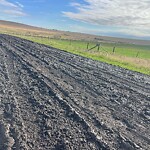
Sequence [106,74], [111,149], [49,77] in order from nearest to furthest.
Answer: [111,149] < [49,77] < [106,74]

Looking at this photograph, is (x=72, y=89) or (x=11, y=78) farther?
(x=11, y=78)

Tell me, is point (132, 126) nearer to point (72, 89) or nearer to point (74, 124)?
point (74, 124)

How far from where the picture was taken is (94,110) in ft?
34.6

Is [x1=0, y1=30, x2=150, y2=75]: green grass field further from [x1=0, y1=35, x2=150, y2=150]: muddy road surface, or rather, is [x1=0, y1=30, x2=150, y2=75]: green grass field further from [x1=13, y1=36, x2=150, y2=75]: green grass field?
[x1=0, y1=35, x2=150, y2=150]: muddy road surface

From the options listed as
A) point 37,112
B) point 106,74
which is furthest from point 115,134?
point 106,74

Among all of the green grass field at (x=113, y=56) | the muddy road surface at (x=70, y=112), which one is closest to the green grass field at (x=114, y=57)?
the green grass field at (x=113, y=56)

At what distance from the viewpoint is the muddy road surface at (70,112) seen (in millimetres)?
7741

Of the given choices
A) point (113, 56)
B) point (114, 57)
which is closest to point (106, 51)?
point (113, 56)

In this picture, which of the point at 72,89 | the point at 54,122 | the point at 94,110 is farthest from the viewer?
the point at 72,89

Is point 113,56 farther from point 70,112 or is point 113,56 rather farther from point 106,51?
point 70,112

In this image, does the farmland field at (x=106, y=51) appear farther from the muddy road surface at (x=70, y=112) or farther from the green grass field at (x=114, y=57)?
the muddy road surface at (x=70, y=112)

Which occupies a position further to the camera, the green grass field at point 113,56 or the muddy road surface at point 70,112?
the green grass field at point 113,56

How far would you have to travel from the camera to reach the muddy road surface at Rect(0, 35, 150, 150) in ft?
25.4

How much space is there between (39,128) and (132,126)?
2869 mm
